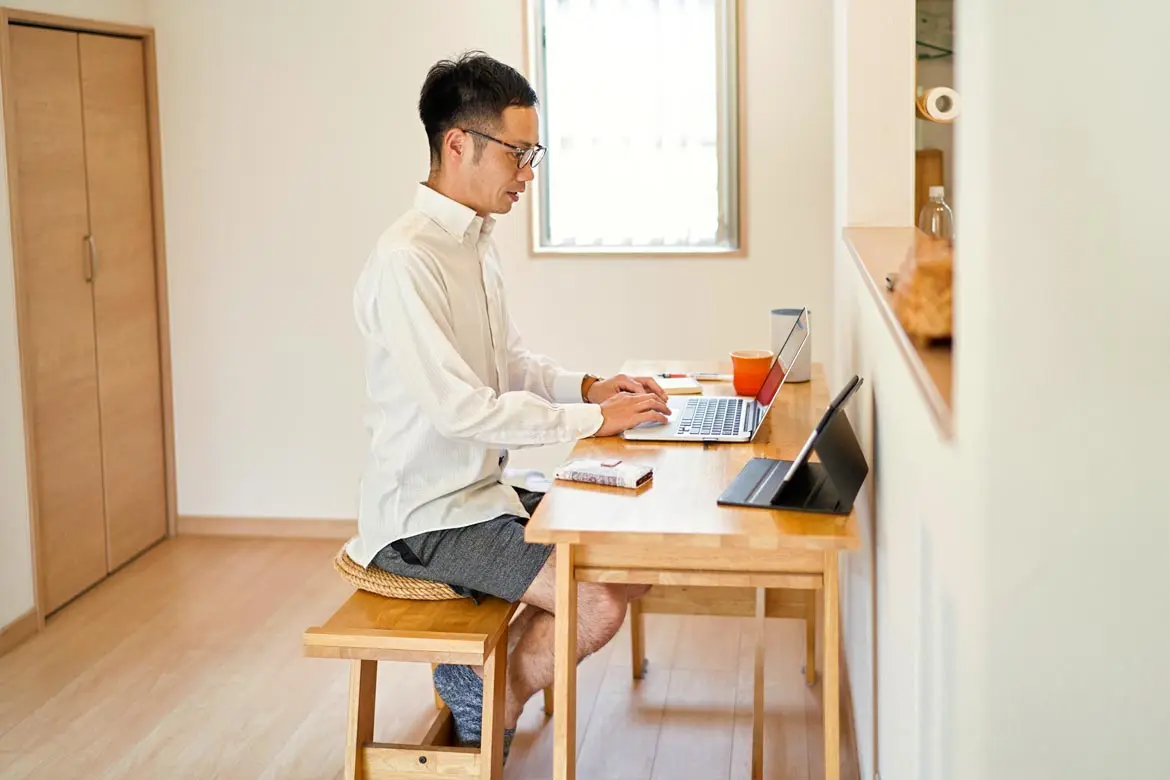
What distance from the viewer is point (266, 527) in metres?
4.52

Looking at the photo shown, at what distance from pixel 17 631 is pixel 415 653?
180 cm

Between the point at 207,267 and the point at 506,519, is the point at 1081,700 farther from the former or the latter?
the point at 207,267

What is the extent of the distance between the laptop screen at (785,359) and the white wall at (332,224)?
132 cm

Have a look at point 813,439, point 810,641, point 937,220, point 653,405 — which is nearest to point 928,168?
point 937,220

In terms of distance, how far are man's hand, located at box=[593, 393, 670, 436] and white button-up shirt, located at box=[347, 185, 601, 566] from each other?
5 cm

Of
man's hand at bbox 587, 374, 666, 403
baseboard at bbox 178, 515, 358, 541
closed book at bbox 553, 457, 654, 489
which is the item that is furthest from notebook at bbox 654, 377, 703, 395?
baseboard at bbox 178, 515, 358, 541

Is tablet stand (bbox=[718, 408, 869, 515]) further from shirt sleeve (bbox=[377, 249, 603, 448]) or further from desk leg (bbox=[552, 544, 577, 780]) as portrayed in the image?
shirt sleeve (bbox=[377, 249, 603, 448])

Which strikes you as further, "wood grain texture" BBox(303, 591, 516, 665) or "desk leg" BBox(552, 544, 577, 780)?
"wood grain texture" BBox(303, 591, 516, 665)

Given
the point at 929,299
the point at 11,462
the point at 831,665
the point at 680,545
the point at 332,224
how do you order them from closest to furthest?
1. the point at 929,299
2. the point at 680,545
3. the point at 831,665
4. the point at 11,462
5. the point at 332,224

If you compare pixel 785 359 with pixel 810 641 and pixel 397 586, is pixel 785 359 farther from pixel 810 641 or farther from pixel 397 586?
pixel 397 586

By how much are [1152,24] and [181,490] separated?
13.0 ft

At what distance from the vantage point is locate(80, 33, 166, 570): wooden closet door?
401cm

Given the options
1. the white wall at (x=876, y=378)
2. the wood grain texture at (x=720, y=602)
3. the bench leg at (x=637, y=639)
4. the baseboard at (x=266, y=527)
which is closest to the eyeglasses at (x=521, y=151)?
the white wall at (x=876, y=378)

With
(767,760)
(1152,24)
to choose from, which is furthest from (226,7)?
(1152,24)
